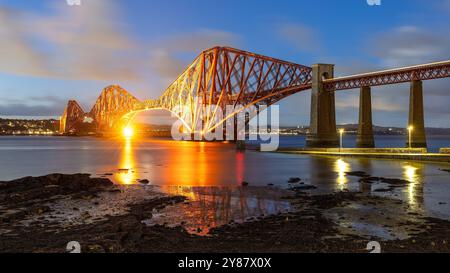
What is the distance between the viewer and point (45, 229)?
38.8 ft

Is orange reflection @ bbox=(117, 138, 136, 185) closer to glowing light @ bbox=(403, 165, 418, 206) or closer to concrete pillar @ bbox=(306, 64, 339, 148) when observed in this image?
glowing light @ bbox=(403, 165, 418, 206)

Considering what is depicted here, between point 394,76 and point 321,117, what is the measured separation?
12.6m

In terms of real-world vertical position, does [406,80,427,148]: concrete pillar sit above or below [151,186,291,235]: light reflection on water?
above

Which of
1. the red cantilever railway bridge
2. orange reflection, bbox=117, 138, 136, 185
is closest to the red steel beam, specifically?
the red cantilever railway bridge

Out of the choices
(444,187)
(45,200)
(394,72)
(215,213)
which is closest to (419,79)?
(394,72)

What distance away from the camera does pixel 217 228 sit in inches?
475

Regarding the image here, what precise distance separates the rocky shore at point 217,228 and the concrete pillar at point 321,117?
44.4 metres

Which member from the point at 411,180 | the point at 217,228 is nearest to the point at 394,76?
the point at 411,180

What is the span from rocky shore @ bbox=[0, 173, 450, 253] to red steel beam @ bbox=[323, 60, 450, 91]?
37385 millimetres

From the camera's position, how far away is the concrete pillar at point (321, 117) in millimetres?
62031

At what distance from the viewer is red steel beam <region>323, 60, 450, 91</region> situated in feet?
158
